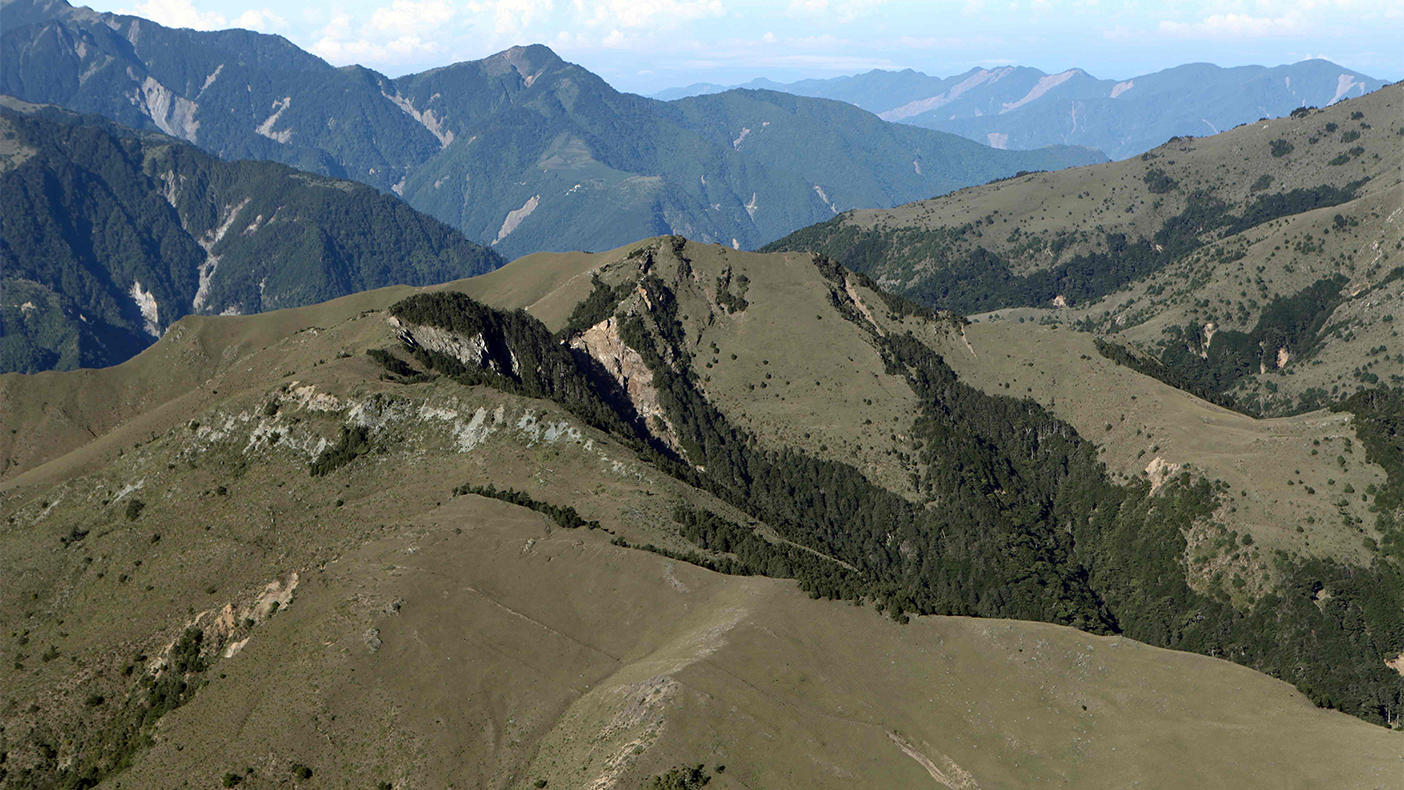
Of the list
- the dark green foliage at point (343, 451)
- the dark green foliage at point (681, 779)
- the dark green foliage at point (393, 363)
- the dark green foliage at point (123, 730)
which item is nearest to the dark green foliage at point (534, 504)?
the dark green foliage at point (343, 451)

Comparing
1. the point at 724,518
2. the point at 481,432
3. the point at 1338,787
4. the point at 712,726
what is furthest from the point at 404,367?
the point at 1338,787

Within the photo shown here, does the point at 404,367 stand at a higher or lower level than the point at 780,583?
higher

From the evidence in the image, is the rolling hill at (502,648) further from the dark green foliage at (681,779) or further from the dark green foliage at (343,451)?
the dark green foliage at (681,779)

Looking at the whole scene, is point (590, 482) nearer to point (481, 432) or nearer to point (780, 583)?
point (481, 432)

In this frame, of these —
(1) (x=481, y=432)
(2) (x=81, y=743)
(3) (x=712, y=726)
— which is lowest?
(2) (x=81, y=743)

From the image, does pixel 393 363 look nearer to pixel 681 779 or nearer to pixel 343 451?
pixel 343 451
